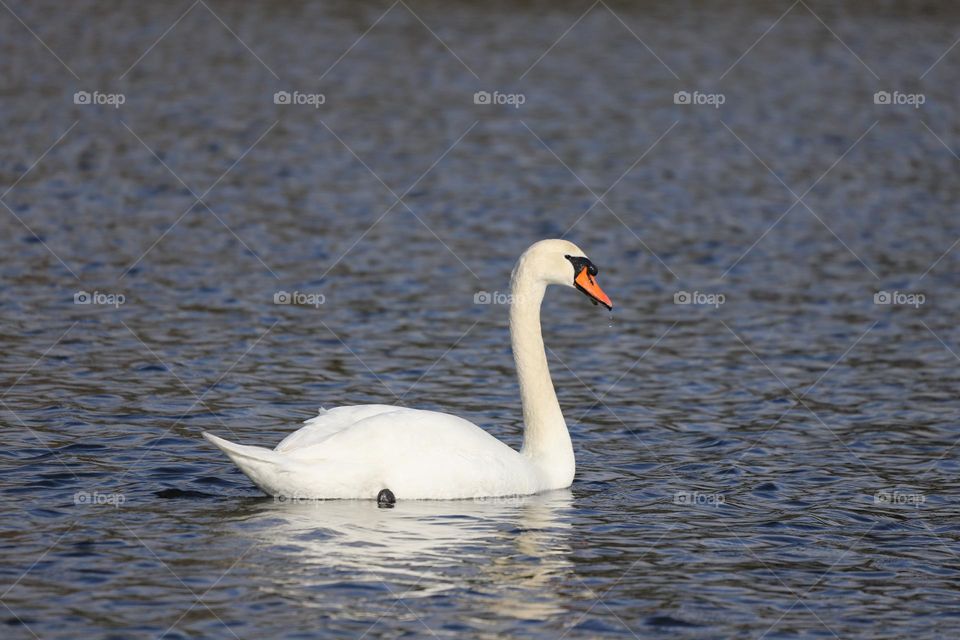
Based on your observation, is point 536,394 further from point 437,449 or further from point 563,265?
point 437,449

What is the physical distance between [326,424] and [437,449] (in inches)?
31.9

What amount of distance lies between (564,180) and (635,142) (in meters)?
2.77

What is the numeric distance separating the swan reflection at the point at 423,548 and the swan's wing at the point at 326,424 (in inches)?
17.3

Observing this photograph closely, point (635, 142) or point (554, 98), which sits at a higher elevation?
point (554, 98)

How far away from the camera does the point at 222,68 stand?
3253cm

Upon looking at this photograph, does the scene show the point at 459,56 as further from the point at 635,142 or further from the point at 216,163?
the point at 216,163

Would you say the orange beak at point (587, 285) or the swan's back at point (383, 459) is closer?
the swan's back at point (383, 459)

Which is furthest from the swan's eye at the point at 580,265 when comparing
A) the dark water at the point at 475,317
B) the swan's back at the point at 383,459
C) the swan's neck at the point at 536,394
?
the dark water at the point at 475,317

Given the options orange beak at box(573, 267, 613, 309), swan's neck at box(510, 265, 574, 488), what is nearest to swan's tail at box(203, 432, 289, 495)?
swan's neck at box(510, 265, 574, 488)

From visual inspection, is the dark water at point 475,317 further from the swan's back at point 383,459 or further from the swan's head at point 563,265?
the swan's head at point 563,265

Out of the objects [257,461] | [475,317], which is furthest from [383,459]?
[475,317]

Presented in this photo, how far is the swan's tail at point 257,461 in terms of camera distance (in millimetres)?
10609

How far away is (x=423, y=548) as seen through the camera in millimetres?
10273

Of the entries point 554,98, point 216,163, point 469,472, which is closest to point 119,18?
point 554,98
